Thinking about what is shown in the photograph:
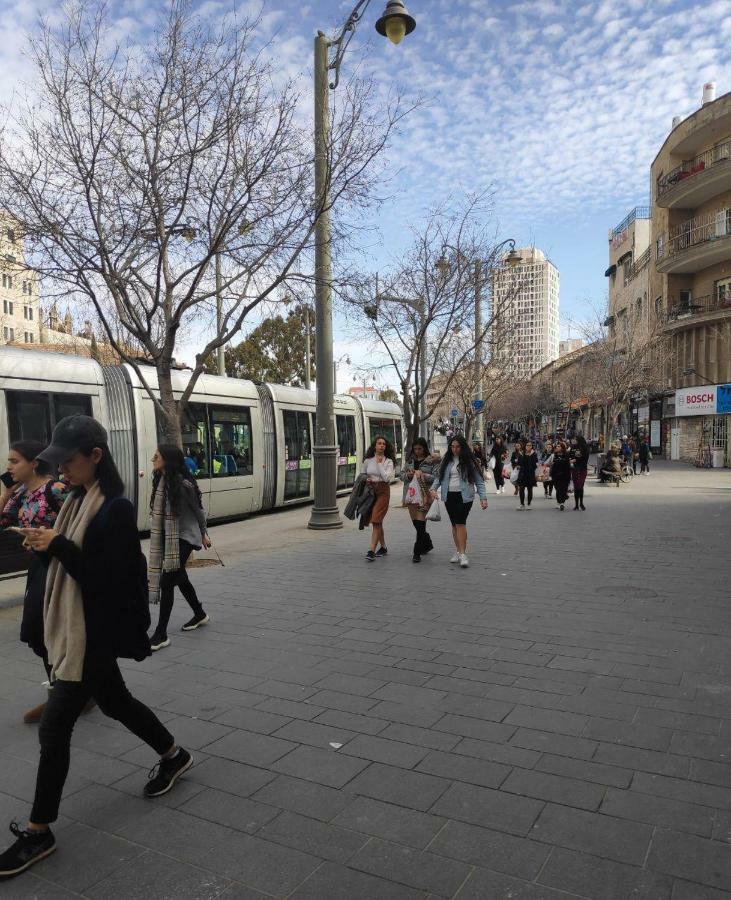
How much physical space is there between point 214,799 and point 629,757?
6.75ft

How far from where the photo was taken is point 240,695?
439cm

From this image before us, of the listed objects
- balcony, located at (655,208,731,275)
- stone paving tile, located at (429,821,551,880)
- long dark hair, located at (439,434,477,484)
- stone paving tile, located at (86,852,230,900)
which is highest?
balcony, located at (655,208,731,275)

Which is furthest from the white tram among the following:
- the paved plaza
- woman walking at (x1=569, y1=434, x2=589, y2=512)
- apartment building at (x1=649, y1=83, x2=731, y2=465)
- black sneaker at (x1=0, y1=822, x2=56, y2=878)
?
apartment building at (x1=649, y1=83, x2=731, y2=465)

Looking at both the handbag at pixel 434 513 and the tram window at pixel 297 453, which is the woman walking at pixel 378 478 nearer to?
the handbag at pixel 434 513

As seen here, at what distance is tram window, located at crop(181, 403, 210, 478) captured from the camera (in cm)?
1253

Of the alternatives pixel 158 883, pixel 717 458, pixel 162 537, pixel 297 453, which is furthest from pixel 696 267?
pixel 158 883

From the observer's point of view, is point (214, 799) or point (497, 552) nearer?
point (214, 799)

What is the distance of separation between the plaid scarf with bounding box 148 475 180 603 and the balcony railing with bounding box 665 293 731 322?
32266 millimetres

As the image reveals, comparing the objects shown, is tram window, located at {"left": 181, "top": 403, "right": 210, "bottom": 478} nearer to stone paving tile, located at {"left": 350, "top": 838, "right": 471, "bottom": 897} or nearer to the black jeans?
the black jeans

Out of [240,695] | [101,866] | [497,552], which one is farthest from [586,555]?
[101,866]

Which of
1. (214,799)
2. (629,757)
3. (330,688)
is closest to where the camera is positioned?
(214,799)

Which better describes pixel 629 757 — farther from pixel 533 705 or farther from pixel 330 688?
pixel 330 688

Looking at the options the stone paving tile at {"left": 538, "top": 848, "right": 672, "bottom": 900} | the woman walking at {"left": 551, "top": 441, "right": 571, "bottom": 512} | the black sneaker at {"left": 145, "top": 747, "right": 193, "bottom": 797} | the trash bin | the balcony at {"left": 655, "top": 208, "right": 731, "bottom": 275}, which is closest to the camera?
the stone paving tile at {"left": 538, "top": 848, "right": 672, "bottom": 900}

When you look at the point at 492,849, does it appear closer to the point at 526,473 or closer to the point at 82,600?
the point at 82,600
